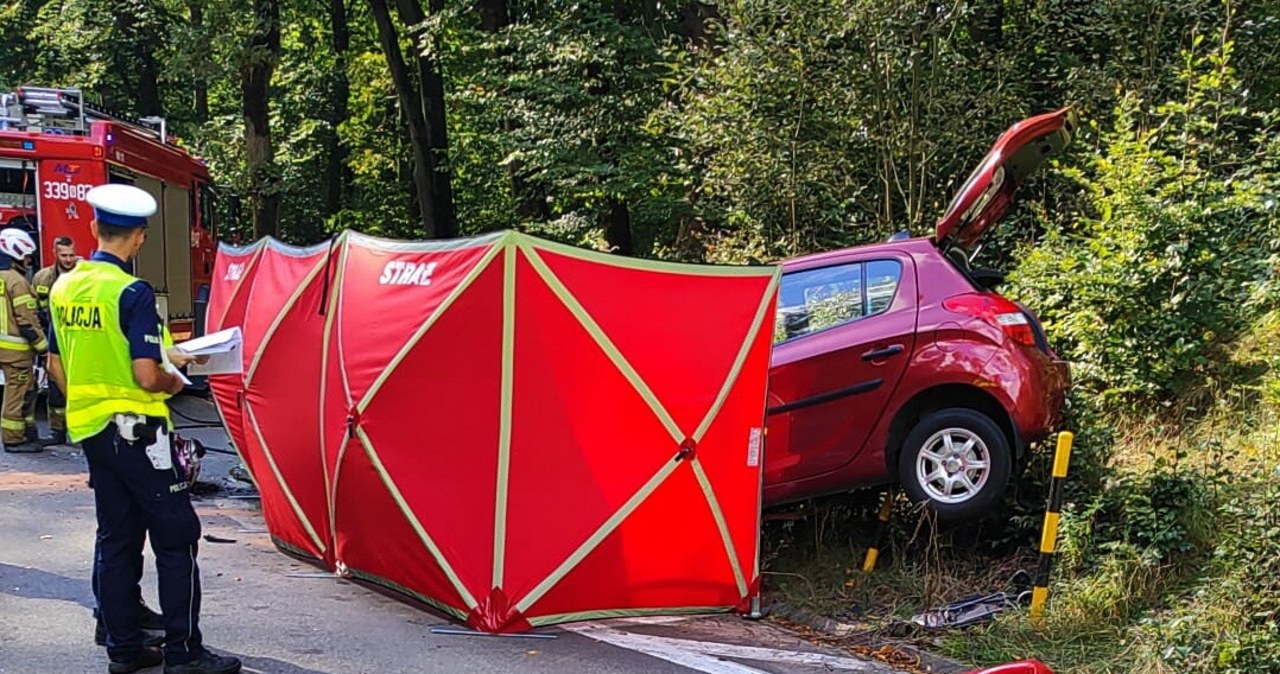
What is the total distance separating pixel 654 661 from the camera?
4852 mm

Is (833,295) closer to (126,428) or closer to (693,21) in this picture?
(126,428)

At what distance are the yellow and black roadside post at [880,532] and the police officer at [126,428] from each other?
11.9 ft

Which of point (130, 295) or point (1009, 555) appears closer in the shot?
point (130, 295)

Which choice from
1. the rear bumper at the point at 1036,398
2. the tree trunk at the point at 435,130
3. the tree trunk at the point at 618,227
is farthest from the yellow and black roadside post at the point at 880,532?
the tree trunk at the point at 435,130

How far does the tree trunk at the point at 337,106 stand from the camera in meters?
24.0

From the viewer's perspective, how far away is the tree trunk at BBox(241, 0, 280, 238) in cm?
1788

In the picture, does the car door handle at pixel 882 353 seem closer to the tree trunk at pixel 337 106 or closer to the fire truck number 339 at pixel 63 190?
the fire truck number 339 at pixel 63 190

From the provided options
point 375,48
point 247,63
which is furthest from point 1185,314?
point 375,48

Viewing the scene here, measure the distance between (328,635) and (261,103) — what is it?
15.6 meters

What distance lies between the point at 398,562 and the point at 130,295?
6.88 ft

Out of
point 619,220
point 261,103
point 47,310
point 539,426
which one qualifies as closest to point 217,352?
point 539,426

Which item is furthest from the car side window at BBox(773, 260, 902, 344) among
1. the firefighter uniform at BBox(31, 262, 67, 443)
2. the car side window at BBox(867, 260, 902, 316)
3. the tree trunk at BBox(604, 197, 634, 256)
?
the tree trunk at BBox(604, 197, 634, 256)

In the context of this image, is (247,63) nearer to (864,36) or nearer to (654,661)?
(864,36)

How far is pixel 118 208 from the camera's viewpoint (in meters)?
4.17
